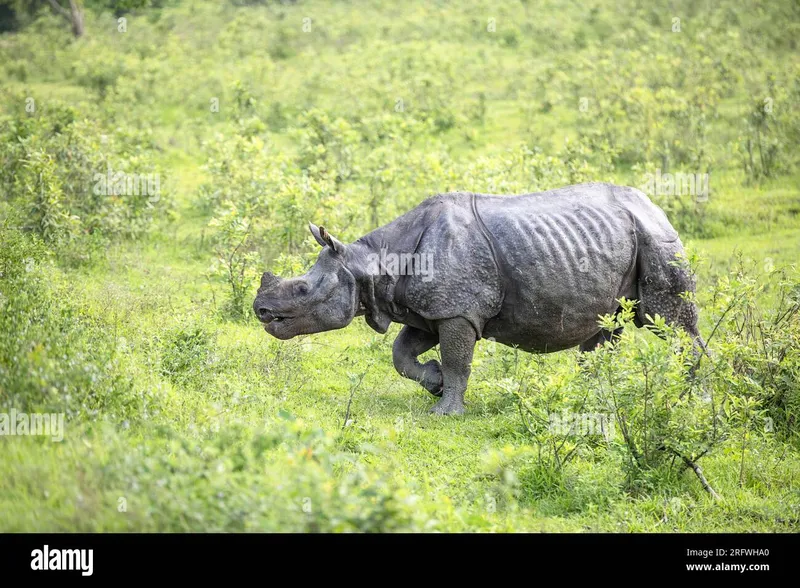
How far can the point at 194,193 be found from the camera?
15625 millimetres

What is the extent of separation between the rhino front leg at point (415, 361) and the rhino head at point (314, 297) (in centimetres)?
74

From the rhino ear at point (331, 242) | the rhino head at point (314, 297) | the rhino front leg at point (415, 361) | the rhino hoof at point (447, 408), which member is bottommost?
the rhino hoof at point (447, 408)

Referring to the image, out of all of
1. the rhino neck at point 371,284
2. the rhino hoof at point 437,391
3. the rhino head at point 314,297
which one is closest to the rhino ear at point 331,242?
the rhino head at point 314,297

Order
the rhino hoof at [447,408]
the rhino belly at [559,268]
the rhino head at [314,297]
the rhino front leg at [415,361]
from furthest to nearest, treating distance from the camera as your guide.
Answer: the rhino front leg at [415,361], the rhino hoof at [447,408], the rhino belly at [559,268], the rhino head at [314,297]

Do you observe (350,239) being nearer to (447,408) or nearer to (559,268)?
(447,408)

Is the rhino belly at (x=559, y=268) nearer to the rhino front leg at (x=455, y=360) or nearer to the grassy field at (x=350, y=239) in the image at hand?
the rhino front leg at (x=455, y=360)

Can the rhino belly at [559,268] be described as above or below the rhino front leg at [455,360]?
above

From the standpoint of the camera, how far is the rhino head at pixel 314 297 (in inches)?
334

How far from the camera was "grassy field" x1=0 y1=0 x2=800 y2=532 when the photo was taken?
19.9 feet

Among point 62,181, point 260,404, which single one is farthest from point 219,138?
point 260,404

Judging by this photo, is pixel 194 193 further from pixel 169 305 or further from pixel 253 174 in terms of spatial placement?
pixel 169 305

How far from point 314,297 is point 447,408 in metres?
1.54

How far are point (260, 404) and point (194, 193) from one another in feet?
26.1

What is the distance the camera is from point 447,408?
884 cm
